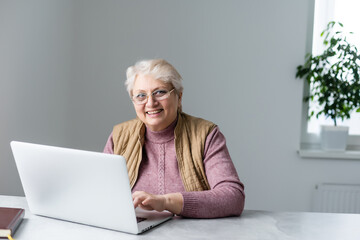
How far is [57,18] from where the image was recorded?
304 cm

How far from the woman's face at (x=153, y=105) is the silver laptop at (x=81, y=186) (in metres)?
0.50

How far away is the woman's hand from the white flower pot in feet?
6.53

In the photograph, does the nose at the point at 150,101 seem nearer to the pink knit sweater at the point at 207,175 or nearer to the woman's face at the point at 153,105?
the woman's face at the point at 153,105

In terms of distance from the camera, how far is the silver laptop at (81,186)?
1283 millimetres

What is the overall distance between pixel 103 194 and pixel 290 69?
2.20 m

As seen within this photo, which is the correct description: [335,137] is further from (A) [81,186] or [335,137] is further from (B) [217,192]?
(A) [81,186]

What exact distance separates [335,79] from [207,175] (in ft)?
5.66

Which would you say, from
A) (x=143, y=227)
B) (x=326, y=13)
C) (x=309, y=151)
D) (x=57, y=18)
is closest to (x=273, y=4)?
(x=326, y=13)

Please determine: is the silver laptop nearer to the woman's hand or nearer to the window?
the woman's hand

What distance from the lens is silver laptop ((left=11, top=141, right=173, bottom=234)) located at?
1283 mm

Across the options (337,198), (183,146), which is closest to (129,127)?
(183,146)

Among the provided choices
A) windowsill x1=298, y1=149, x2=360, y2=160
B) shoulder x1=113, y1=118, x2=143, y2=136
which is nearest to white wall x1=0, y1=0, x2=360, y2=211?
windowsill x1=298, y1=149, x2=360, y2=160

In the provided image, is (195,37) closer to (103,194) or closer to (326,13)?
(326,13)

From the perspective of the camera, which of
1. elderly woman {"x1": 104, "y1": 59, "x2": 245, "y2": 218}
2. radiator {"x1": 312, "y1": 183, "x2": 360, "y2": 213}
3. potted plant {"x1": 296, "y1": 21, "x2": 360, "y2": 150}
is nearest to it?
elderly woman {"x1": 104, "y1": 59, "x2": 245, "y2": 218}
